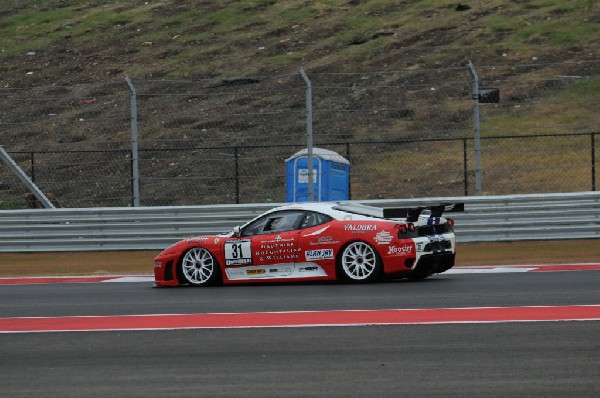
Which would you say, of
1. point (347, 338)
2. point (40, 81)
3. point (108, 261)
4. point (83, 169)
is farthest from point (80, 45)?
point (347, 338)

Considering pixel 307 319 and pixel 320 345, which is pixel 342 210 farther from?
pixel 320 345

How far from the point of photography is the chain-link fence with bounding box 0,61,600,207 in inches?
1121

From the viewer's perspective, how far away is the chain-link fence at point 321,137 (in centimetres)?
2848

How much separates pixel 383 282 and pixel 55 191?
15.6 meters

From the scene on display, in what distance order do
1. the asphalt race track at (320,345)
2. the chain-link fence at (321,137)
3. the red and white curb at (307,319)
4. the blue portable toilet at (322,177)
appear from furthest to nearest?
the chain-link fence at (321,137) < the blue portable toilet at (322,177) < the red and white curb at (307,319) < the asphalt race track at (320,345)

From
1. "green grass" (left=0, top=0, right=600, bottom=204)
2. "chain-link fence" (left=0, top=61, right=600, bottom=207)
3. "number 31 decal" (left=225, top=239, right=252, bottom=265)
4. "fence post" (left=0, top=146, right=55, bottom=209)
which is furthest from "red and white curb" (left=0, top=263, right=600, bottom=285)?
"green grass" (left=0, top=0, right=600, bottom=204)

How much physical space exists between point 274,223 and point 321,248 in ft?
2.82

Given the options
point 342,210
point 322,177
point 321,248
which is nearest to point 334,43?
point 322,177

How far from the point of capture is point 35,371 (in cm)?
954

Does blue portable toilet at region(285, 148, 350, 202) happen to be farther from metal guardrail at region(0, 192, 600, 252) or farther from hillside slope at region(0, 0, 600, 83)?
hillside slope at region(0, 0, 600, 83)

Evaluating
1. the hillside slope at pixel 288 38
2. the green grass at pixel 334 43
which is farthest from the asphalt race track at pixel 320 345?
the hillside slope at pixel 288 38

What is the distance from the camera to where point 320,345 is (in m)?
10.4

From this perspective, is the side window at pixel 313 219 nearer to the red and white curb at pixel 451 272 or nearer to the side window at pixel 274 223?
the side window at pixel 274 223

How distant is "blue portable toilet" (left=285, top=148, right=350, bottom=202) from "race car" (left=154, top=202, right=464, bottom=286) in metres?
6.90
